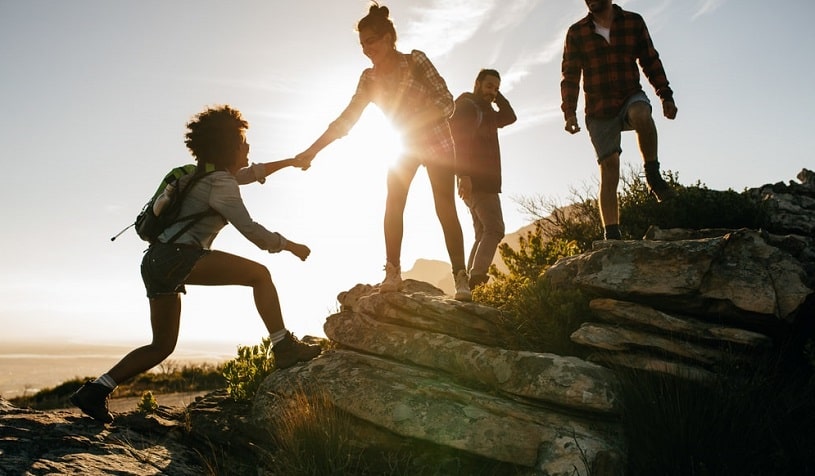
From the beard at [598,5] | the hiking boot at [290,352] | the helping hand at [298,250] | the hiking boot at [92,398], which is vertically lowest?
the hiking boot at [92,398]

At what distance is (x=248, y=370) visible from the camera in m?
6.09

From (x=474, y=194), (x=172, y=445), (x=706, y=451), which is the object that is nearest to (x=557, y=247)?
(x=474, y=194)

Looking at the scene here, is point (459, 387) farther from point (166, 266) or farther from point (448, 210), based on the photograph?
point (166, 266)

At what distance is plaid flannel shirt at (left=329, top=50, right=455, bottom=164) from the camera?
5.46 meters

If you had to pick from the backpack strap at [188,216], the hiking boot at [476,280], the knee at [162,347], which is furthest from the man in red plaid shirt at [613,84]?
the knee at [162,347]

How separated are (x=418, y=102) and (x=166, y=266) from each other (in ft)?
10.0

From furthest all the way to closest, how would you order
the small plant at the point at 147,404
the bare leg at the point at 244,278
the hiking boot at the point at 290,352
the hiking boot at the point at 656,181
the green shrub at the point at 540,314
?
the hiking boot at the point at 656,181
the small plant at the point at 147,404
the hiking boot at the point at 290,352
the green shrub at the point at 540,314
the bare leg at the point at 244,278

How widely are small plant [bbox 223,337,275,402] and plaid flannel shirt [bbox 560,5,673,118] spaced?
15.7 feet

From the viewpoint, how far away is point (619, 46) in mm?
5949

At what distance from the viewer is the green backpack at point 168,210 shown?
4.46m

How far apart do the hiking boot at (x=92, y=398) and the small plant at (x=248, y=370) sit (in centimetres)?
157

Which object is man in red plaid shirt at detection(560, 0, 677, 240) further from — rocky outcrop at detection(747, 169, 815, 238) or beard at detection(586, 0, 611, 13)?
rocky outcrop at detection(747, 169, 815, 238)

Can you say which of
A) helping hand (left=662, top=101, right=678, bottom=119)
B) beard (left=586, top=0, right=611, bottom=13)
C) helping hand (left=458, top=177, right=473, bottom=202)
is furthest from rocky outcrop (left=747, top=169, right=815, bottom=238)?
helping hand (left=458, top=177, right=473, bottom=202)

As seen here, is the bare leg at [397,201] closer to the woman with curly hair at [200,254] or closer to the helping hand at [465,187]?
the helping hand at [465,187]
